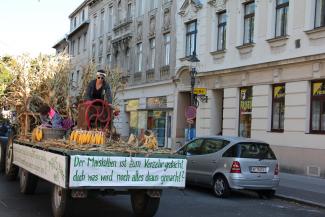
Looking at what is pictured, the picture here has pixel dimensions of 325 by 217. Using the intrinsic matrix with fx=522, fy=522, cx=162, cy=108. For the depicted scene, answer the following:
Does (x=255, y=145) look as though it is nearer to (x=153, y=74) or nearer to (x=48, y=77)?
(x=48, y=77)

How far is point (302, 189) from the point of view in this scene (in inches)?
569

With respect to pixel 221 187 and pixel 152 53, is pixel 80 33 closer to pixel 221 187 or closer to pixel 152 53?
pixel 152 53

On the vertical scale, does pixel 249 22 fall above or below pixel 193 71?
above

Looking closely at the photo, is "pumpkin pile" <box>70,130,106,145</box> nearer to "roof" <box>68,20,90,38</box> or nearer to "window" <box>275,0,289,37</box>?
"window" <box>275,0,289,37</box>

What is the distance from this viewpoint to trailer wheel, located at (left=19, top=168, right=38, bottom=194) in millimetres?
10588

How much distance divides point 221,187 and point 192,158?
1.60m

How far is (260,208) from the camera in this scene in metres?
11.2

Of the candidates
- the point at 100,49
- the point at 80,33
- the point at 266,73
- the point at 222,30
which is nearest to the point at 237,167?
the point at 266,73

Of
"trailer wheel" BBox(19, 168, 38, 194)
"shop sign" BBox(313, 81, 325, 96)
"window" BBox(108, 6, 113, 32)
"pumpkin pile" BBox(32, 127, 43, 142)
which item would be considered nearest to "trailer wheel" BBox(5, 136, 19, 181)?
"trailer wheel" BBox(19, 168, 38, 194)

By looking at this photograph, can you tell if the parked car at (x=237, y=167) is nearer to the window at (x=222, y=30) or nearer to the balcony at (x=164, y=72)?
the window at (x=222, y=30)

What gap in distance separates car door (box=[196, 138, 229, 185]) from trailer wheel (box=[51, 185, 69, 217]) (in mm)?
5632

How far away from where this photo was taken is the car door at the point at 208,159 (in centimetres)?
1313

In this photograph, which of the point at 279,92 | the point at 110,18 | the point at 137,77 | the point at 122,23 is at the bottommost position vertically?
the point at 279,92

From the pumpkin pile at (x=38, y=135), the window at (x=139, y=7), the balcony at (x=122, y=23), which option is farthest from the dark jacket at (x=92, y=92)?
the balcony at (x=122, y=23)
